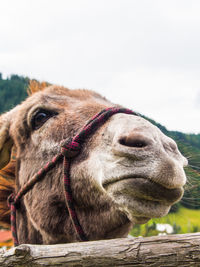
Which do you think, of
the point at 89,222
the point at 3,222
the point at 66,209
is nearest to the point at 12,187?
the point at 3,222

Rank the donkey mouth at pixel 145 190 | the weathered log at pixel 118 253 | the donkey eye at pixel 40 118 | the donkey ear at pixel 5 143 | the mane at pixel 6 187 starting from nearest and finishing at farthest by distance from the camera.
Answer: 1. the weathered log at pixel 118 253
2. the donkey mouth at pixel 145 190
3. the donkey eye at pixel 40 118
4. the donkey ear at pixel 5 143
5. the mane at pixel 6 187

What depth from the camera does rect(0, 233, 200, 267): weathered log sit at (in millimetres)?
1128

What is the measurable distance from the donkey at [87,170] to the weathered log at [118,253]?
0.32 metres

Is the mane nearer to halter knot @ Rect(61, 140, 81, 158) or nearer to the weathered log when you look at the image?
halter knot @ Rect(61, 140, 81, 158)

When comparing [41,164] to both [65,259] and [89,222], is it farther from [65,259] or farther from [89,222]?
[65,259]

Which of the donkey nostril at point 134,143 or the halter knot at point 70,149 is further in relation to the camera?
the halter knot at point 70,149

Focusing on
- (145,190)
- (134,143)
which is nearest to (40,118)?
(134,143)

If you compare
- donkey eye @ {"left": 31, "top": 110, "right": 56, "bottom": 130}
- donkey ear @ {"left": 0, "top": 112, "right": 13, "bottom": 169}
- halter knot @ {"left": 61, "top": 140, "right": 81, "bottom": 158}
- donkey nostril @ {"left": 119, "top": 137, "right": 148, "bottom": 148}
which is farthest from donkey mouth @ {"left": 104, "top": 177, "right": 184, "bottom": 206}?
donkey ear @ {"left": 0, "top": 112, "right": 13, "bottom": 169}

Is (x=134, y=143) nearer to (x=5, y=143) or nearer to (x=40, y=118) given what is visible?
(x=40, y=118)

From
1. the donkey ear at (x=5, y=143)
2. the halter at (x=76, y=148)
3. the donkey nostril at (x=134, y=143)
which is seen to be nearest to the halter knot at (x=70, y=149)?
the halter at (x=76, y=148)

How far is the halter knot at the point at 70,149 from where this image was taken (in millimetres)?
2059

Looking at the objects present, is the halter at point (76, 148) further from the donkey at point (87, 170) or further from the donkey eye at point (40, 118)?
the donkey eye at point (40, 118)

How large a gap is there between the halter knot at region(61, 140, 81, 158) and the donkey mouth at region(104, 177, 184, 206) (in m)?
0.60

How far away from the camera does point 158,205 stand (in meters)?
1.53
